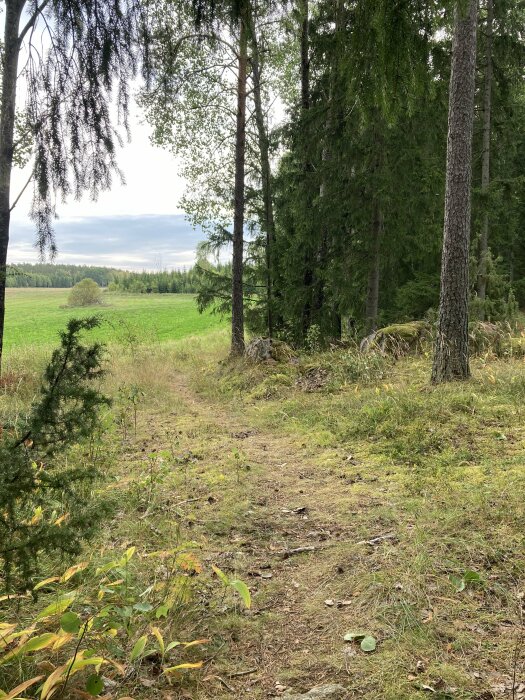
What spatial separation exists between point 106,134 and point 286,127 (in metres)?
10.2

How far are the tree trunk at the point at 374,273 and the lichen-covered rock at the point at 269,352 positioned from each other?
210 cm

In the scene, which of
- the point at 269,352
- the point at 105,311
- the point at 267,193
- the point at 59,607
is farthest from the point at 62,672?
the point at 105,311

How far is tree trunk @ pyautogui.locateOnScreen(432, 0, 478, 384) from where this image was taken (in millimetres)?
6504

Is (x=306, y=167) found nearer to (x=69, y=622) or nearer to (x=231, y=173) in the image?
(x=231, y=173)

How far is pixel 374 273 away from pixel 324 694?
9730mm

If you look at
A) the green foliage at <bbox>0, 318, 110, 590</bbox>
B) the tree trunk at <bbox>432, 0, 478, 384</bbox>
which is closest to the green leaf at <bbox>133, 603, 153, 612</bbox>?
the green foliage at <bbox>0, 318, 110, 590</bbox>

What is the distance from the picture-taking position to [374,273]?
10.9 meters

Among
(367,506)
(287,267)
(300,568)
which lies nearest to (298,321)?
(287,267)

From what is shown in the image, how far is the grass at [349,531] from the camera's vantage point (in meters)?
2.27

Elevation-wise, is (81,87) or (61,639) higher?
(81,87)

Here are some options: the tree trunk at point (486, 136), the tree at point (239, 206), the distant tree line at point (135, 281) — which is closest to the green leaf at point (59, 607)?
the tree at point (239, 206)

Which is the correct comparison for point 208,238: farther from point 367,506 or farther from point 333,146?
point 367,506

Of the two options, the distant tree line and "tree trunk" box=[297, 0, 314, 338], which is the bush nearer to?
the distant tree line

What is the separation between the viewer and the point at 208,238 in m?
13.8
